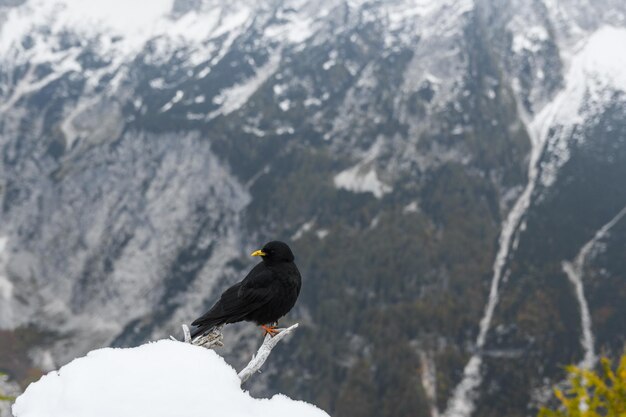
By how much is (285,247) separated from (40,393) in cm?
572

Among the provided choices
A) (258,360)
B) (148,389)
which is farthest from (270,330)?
(148,389)

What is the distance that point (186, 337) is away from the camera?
373 inches

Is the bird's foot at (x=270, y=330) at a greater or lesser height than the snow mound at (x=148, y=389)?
lesser

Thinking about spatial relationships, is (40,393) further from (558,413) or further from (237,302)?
(558,413)

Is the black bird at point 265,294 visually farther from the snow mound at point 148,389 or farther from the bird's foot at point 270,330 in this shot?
the snow mound at point 148,389

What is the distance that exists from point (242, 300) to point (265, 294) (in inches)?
21.2

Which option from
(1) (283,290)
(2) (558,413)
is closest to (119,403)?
(1) (283,290)

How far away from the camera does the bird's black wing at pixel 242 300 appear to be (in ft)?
35.5

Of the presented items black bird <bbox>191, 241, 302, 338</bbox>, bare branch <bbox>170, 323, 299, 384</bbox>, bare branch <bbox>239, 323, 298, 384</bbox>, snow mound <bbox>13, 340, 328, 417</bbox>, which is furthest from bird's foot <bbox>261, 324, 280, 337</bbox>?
snow mound <bbox>13, 340, 328, 417</bbox>

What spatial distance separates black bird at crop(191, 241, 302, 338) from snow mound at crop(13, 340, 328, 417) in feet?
9.40

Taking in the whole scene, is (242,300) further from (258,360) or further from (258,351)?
(258,360)

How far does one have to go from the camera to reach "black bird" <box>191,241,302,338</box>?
11.1 metres

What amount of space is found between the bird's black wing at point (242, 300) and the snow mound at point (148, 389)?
256 cm

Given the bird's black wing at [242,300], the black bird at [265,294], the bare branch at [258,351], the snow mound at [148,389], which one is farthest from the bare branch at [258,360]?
the black bird at [265,294]
